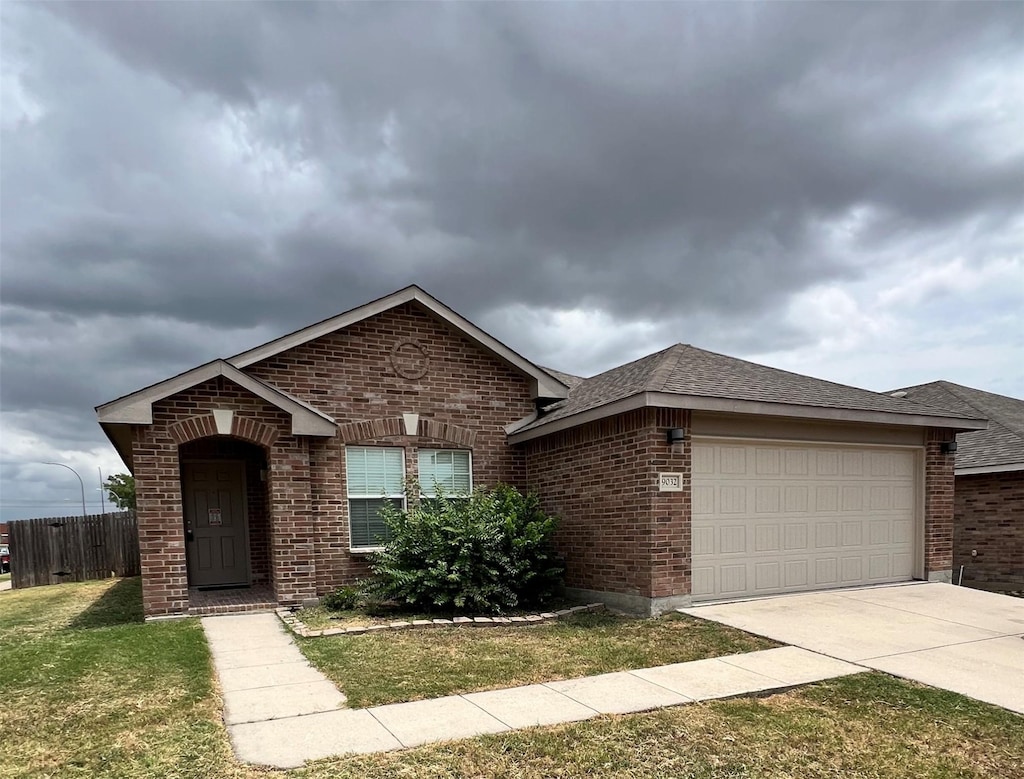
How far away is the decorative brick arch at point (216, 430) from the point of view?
9.20 m

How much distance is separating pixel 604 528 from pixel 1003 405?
13.2 meters

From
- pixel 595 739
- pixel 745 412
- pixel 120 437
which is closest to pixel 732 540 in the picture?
pixel 745 412

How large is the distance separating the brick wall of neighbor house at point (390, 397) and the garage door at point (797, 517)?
3782 millimetres

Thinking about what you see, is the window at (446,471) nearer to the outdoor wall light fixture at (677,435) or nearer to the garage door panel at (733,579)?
the outdoor wall light fixture at (677,435)

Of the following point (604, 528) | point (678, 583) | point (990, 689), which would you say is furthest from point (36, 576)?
point (990, 689)

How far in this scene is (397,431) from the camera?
11000mm

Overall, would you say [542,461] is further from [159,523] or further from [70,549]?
[70,549]

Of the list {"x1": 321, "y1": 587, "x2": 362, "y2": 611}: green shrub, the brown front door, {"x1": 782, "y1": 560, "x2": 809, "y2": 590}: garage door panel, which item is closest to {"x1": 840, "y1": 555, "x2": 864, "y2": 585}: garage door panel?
{"x1": 782, "y1": 560, "x2": 809, "y2": 590}: garage door panel

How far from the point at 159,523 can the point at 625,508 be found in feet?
21.0

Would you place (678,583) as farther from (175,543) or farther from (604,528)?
(175,543)

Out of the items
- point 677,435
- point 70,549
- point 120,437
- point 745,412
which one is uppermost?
point 745,412

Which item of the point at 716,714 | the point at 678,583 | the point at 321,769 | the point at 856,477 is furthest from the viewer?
the point at 856,477

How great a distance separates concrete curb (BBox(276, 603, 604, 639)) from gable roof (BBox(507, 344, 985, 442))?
9.04 feet

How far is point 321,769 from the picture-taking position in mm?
3957
